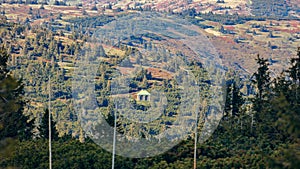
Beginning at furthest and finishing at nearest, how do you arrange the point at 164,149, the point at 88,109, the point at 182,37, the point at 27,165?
1. the point at 182,37
2. the point at 88,109
3. the point at 164,149
4. the point at 27,165

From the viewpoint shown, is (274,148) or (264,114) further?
(264,114)

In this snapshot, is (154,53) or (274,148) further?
(154,53)

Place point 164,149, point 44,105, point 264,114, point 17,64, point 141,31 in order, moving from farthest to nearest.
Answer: point 141,31, point 17,64, point 44,105, point 264,114, point 164,149

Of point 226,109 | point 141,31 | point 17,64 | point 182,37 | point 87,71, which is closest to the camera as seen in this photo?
point 226,109

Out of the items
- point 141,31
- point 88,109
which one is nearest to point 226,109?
point 88,109

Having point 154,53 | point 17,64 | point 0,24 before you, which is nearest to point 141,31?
point 154,53

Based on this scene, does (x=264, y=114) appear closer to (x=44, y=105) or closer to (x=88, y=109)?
(x=88, y=109)

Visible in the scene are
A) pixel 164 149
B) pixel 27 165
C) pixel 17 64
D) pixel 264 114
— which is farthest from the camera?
pixel 17 64

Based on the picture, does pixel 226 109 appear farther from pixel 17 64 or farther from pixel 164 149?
pixel 17 64

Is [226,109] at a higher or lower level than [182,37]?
higher
